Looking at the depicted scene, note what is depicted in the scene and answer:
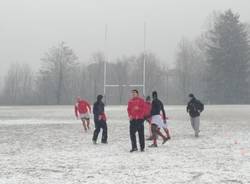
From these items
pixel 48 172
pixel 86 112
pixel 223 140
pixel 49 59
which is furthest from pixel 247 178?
pixel 49 59

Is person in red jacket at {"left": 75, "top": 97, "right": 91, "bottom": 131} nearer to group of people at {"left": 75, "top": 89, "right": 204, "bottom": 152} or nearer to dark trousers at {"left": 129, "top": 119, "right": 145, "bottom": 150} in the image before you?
group of people at {"left": 75, "top": 89, "right": 204, "bottom": 152}

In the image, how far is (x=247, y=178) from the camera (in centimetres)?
998

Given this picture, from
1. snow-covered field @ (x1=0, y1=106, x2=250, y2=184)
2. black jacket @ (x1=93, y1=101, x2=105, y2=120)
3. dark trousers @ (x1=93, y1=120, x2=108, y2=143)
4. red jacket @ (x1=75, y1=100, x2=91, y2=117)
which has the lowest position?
snow-covered field @ (x1=0, y1=106, x2=250, y2=184)

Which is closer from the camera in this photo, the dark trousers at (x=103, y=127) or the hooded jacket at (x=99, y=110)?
the dark trousers at (x=103, y=127)

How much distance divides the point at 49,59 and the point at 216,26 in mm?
35341

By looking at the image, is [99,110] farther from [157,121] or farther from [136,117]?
[136,117]

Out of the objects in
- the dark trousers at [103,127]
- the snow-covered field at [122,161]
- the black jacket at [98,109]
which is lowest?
the snow-covered field at [122,161]

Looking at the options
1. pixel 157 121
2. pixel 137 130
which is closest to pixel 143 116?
pixel 137 130

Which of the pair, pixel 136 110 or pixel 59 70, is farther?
pixel 59 70

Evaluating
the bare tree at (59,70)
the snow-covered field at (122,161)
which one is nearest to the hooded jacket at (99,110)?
the snow-covered field at (122,161)

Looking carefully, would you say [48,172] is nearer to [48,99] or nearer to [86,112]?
[86,112]

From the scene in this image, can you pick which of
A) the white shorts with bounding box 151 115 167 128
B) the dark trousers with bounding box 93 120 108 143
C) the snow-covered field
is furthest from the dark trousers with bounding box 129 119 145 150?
the dark trousers with bounding box 93 120 108 143

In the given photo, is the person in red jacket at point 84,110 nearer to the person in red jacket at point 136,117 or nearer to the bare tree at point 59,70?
the person in red jacket at point 136,117

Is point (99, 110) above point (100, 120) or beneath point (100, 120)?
above
